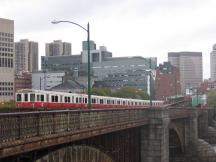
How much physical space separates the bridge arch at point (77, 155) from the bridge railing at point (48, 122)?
74cm

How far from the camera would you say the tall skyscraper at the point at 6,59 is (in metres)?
A: 165

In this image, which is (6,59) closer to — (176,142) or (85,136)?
(176,142)

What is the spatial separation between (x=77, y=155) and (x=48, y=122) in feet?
7.74

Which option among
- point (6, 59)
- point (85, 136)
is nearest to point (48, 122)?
point (85, 136)

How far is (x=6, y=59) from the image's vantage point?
174625 mm

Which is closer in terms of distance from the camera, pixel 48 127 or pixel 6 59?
pixel 48 127

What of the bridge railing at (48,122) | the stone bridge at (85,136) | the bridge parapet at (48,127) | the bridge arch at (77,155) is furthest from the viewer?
the bridge arch at (77,155)

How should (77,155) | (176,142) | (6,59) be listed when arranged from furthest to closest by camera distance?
(6,59) < (176,142) < (77,155)

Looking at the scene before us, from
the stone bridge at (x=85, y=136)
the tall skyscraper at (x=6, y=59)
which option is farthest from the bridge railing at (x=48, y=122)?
the tall skyscraper at (x=6, y=59)

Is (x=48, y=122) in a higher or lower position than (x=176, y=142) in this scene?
higher

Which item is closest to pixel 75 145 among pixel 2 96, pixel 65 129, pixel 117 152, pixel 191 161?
pixel 65 129

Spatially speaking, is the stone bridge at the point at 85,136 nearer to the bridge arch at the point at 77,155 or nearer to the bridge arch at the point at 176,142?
the bridge arch at the point at 77,155

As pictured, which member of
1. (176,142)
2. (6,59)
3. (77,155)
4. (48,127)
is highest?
(6,59)

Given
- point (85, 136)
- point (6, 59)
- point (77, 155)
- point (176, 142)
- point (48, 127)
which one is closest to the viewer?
point (48, 127)
